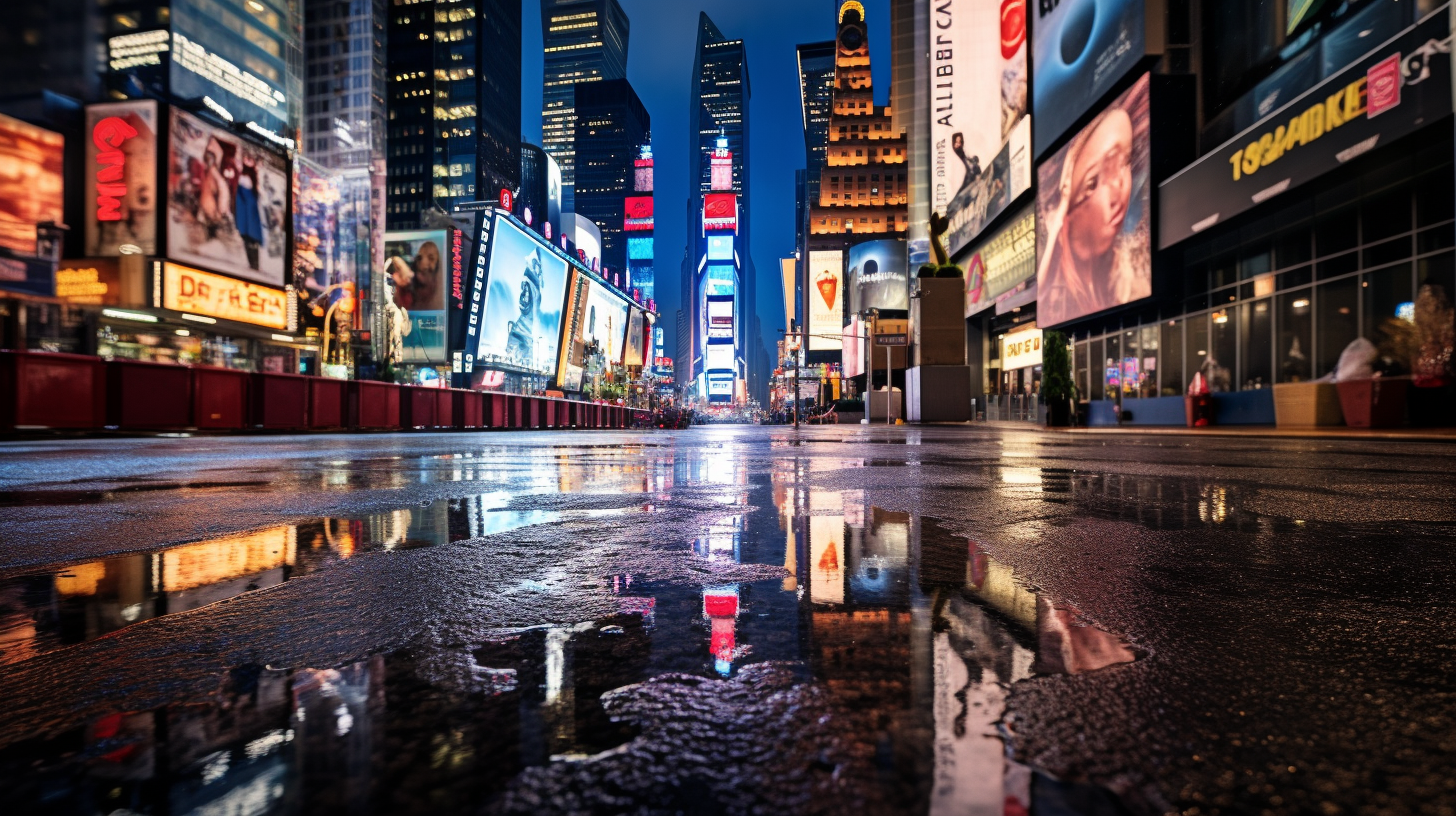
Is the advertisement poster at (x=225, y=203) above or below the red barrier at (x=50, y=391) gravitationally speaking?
above

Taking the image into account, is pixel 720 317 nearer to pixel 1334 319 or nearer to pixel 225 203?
pixel 225 203

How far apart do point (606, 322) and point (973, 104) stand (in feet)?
209

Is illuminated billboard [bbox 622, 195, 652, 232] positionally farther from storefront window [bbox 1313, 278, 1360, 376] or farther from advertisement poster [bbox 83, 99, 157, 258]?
storefront window [bbox 1313, 278, 1360, 376]

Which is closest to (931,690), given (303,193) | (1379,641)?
(1379,641)

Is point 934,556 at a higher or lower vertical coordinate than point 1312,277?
lower

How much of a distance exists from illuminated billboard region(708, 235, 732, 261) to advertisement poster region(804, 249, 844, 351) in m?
60.5

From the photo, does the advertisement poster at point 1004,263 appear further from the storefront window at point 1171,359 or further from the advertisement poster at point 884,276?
the advertisement poster at point 884,276

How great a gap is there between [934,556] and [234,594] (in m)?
1.44

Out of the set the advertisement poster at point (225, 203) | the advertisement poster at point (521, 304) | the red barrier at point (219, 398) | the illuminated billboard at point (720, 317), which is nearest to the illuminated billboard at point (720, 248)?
the illuminated billboard at point (720, 317)

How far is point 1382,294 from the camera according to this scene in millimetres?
13672

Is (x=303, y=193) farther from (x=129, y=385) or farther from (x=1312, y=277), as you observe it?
(x=1312, y=277)

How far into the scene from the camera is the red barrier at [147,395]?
12.9m

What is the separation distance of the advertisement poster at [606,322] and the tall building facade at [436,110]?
68.6 ft

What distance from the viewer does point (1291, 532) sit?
78.3 inches
